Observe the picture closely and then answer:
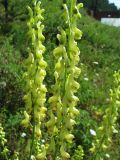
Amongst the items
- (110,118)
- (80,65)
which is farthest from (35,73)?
(80,65)

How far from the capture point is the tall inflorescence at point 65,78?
3.44 metres

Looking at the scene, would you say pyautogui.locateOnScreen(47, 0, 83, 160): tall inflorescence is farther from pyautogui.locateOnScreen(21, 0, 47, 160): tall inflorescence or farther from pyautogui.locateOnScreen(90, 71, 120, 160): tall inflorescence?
pyautogui.locateOnScreen(90, 71, 120, 160): tall inflorescence

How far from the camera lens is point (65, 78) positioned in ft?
11.7

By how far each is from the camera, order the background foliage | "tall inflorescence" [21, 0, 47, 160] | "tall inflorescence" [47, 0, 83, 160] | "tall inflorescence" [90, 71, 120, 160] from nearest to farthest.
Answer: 1. "tall inflorescence" [47, 0, 83, 160]
2. "tall inflorescence" [21, 0, 47, 160]
3. "tall inflorescence" [90, 71, 120, 160]
4. the background foliage

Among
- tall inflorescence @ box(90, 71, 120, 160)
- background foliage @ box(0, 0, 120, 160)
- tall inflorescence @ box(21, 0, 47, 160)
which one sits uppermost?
tall inflorescence @ box(21, 0, 47, 160)

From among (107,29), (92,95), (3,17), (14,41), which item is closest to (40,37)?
(92,95)

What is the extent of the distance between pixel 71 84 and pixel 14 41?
8203 millimetres

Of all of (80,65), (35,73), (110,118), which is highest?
(35,73)

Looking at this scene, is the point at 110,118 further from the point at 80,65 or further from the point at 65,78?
the point at 80,65

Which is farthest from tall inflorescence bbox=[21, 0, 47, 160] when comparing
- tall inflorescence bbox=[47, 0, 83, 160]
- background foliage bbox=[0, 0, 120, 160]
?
background foliage bbox=[0, 0, 120, 160]

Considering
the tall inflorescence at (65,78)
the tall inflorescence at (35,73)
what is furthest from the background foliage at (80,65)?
the tall inflorescence at (65,78)

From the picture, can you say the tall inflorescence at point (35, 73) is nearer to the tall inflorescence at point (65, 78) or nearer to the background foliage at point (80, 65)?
the tall inflorescence at point (65, 78)

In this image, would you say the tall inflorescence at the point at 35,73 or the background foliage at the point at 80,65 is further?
the background foliage at the point at 80,65

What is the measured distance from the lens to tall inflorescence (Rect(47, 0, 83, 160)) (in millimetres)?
3441
